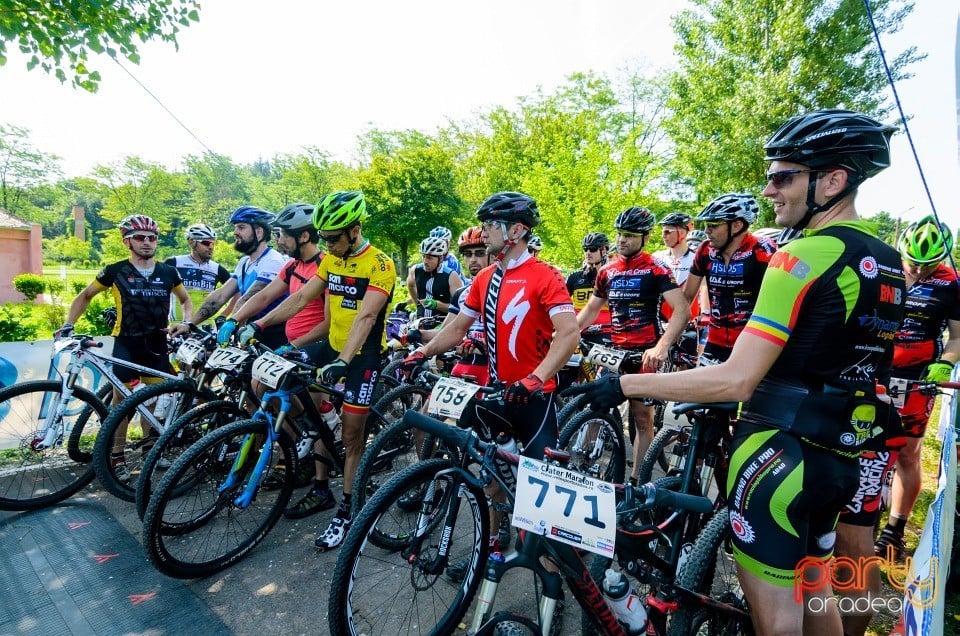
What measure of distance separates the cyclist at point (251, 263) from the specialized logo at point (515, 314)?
3.17 meters

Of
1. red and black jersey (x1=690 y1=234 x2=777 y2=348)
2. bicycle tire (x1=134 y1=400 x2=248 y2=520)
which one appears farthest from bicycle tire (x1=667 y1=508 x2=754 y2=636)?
bicycle tire (x1=134 y1=400 x2=248 y2=520)

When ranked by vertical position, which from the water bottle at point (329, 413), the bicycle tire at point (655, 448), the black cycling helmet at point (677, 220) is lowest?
the water bottle at point (329, 413)

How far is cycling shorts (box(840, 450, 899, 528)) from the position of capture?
2584 mm

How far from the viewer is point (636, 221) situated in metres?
4.65

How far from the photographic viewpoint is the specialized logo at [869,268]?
1.61m

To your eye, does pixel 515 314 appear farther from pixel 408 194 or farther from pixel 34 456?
pixel 408 194

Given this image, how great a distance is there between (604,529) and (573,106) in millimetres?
35374

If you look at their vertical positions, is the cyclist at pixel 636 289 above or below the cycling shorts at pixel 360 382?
above

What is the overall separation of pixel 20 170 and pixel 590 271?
2077 inches

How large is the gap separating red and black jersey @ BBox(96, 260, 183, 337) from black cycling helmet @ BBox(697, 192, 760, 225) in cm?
521

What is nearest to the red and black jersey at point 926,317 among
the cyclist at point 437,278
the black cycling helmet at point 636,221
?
the black cycling helmet at point 636,221

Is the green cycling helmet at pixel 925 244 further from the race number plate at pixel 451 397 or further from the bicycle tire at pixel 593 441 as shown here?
the race number plate at pixel 451 397

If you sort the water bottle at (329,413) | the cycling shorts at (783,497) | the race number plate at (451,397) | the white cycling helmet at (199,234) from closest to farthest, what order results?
the cycling shorts at (783,497) → the race number plate at (451,397) → the water bottle at (329,413) → the white cycling helmet at (199,234)

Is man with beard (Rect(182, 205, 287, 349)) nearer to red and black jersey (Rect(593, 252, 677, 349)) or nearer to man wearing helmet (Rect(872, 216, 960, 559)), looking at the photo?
red and black jersey (Rect(593, 252, 677, 349))
